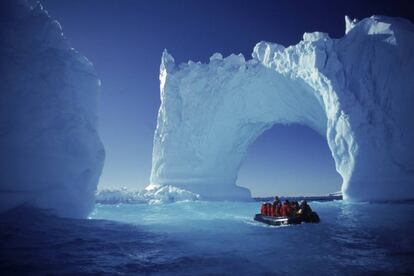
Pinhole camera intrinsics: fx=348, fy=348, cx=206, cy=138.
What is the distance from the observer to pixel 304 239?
8383mm

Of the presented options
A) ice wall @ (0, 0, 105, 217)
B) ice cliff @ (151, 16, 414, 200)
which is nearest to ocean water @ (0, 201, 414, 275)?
ice wall @ (0, 0, 105, 217)

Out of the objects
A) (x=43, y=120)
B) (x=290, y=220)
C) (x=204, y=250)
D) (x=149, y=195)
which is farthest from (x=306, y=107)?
(x=204, y=250)

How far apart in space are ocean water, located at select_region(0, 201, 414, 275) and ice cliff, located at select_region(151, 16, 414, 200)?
38.7ft

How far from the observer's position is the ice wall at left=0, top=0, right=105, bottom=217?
10.6 metres

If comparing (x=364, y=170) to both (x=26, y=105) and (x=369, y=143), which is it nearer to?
(x=369, y=143)

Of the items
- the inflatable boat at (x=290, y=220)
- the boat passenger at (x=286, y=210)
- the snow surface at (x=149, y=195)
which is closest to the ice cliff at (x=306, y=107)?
the snow surface at (x=149, y=195)

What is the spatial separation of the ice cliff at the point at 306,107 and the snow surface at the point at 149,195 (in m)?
A: 1.17

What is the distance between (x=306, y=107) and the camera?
28656mm

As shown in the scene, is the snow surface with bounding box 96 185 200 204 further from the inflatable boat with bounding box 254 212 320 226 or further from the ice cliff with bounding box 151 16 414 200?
the inflatable boat with bounding box 254 212 320 226

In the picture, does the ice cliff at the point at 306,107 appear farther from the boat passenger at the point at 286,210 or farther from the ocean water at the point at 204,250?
the ocean water at the point at 204,250

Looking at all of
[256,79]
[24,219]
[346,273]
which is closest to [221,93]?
[256,79]

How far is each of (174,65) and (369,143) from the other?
18.9 meters

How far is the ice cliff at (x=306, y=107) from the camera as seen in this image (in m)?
21.4

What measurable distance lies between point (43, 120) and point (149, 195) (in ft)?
63.0
